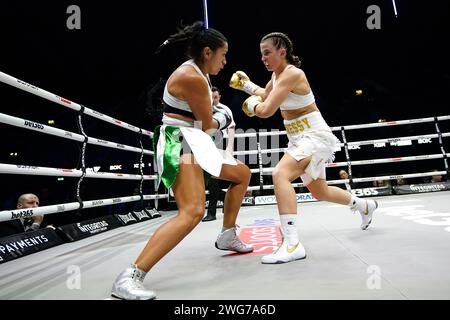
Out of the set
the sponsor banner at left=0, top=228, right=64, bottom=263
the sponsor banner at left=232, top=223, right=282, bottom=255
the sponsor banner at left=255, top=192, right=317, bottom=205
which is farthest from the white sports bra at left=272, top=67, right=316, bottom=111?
the sponsor banner at left=255, top=192, right=317, bottom=205

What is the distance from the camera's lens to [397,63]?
990 centimetres

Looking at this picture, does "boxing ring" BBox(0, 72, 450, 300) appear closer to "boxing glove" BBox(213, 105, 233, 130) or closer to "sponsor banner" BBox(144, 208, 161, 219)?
"boxing glove" BBox(213, 105, 233, 130)

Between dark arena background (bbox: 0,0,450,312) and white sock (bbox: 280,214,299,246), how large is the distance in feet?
0.46

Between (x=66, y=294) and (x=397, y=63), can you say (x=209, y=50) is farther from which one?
(x=397, y=63)

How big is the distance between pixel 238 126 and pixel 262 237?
10.3 metres

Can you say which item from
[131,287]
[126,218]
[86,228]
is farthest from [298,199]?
[131,287]

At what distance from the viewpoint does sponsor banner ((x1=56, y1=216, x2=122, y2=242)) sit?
2.60 m

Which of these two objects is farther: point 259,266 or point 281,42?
point 281,42

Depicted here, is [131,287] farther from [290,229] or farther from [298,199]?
[298,199]

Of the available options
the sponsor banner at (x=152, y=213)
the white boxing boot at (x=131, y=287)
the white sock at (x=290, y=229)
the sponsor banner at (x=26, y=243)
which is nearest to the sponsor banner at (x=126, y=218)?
the sponsor banner at (x=152, y=213)

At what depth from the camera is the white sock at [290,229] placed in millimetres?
1692

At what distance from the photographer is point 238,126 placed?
40.9 ft

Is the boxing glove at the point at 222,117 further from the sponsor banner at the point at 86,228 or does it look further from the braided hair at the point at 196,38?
the sponsor banner at the point at 86,228

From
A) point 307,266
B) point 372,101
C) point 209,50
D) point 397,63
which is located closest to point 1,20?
point 209,50
